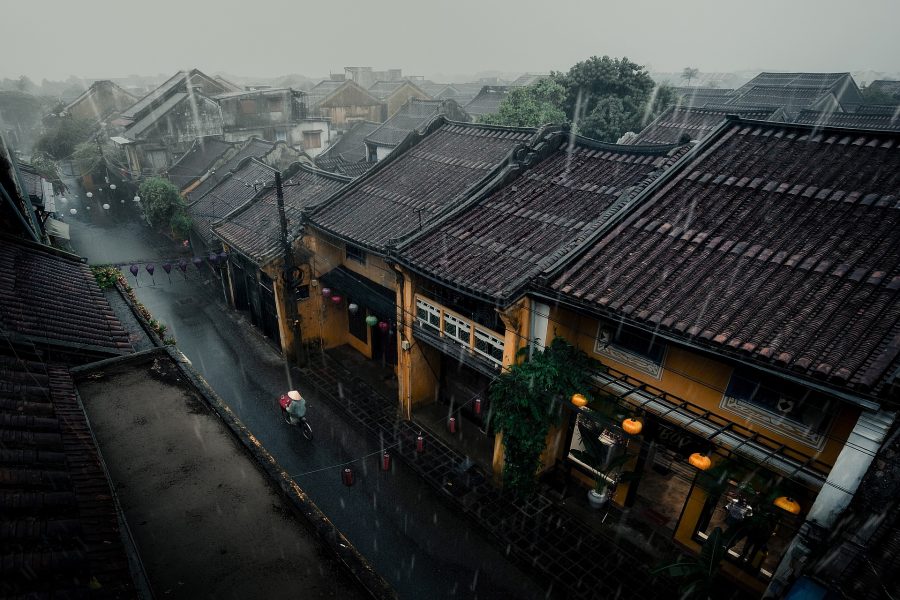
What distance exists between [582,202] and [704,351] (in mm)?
6755

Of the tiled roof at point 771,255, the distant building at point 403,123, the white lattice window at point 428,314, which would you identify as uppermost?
the tiled roof at point 771,255

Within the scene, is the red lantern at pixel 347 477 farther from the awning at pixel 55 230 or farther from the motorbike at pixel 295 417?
the awning at pixel 55 230

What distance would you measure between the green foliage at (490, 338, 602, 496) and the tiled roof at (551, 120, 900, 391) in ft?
6.79

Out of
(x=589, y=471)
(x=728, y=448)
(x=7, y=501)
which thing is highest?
(x=7, y=501)

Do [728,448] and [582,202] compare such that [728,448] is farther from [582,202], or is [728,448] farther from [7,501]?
[7,501]

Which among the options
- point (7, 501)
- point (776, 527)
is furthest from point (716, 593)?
point (7, 501)

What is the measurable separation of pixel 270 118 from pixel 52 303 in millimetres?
41253

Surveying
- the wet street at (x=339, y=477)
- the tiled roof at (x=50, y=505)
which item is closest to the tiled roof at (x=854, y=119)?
the wet street at (x=339, y=477)

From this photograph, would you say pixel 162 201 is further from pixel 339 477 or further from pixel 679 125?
pixel 679 125

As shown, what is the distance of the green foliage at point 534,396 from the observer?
39.9 ft

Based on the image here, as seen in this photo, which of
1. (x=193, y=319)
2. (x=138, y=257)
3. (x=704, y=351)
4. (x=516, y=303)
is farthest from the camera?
→ (x=138, y=257)

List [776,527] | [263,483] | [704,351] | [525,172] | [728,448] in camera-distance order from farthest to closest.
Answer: [525,172]
[776,527]
[728,448]
[704,351]
[263,483]

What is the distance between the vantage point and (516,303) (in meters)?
12.2

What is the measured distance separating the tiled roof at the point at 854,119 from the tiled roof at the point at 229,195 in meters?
37.2
